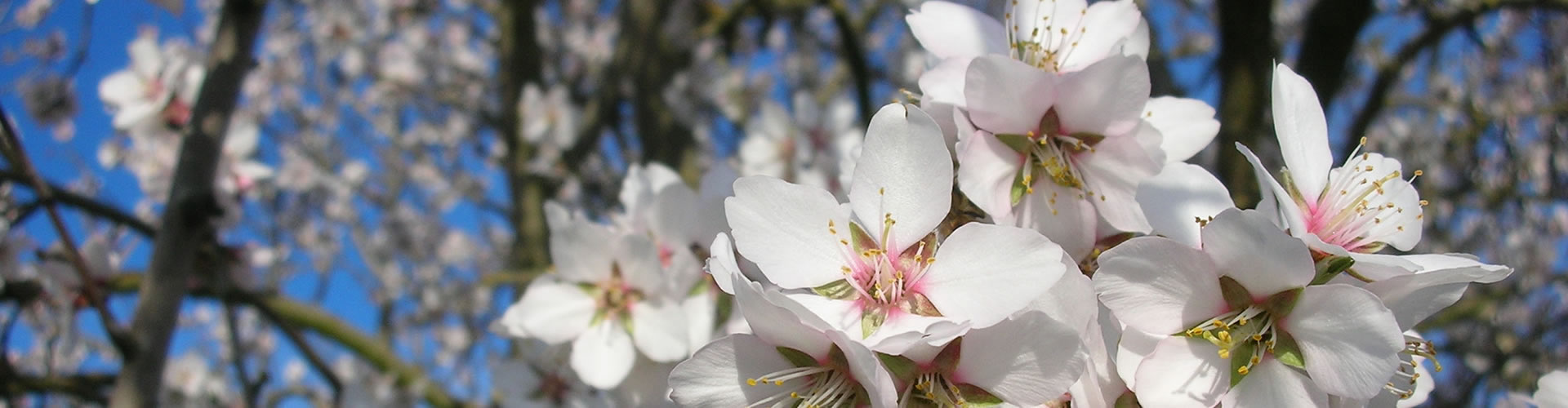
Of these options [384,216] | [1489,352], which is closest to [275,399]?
[1489,352]

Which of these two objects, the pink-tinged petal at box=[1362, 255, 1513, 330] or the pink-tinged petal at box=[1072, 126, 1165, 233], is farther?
the pink-tinged petal at box=[1072, 126, 1165, 233]

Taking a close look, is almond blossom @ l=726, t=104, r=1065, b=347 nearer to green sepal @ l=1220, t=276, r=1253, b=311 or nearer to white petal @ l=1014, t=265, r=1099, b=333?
white petal @ l=1014, t=265, r=1099, b=333

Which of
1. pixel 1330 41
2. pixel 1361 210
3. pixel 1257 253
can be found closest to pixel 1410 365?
pixel 1361 210

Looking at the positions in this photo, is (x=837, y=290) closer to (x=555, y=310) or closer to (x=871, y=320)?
(x=871, y=320)

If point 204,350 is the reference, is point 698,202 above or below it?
below

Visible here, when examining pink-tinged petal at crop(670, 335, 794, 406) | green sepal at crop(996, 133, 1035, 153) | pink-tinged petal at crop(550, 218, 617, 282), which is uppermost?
pink-tinged petal at crop(550, 218, 617, 282)

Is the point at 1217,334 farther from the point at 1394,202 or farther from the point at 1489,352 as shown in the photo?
the point at 1489,352

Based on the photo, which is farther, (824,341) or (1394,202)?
(1394,202)

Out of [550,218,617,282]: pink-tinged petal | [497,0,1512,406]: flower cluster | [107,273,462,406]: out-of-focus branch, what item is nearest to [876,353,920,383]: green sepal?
[497,0,1512,406]: flower cluster
